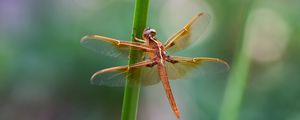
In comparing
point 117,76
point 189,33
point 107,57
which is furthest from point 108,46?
point 107,57

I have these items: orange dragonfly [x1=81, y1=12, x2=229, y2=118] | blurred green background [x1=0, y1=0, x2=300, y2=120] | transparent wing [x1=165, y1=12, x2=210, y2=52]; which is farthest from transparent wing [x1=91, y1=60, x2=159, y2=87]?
blurred green background [x1=0, y1=0, x2=300, y2=120]

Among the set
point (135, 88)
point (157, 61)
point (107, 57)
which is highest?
point (107, 57)

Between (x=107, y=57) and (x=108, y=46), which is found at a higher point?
(x=107, y=57)

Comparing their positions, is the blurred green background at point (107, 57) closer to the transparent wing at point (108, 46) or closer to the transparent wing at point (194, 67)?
the transparent wing at point (194, 67)

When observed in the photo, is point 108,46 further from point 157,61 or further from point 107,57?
point 107,57

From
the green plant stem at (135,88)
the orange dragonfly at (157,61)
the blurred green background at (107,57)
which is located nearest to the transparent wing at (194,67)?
the orange dragonfly at (157,61)
